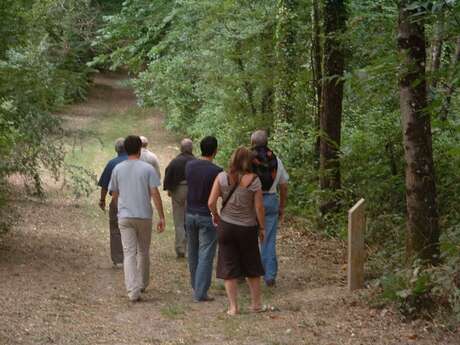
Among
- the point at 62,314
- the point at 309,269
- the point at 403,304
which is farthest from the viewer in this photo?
the point at 309,269

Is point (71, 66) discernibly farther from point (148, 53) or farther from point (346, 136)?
point (148, 53)

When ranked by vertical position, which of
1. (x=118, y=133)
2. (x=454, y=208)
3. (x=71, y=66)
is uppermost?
(x=71, y=66)

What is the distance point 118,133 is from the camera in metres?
38.2

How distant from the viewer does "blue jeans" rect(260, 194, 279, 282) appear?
11.0 m

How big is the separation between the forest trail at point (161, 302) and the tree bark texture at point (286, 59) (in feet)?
13.9

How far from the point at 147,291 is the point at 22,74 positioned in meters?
3.59

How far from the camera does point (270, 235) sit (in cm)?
1105

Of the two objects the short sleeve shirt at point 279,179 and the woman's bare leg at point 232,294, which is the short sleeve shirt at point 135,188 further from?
the short sleeve shirt at point 279,179

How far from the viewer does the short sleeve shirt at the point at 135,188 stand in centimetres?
1012

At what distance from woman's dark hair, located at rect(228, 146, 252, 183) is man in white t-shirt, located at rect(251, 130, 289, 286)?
4.12 feet

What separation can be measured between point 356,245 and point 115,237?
3.90 meters

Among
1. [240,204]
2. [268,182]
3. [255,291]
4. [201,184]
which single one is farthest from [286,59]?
[255,291]

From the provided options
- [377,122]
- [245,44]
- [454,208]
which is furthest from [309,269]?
[245,44]

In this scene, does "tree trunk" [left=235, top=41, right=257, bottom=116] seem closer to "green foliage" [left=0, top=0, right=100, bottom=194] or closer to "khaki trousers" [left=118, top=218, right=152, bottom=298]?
"green foliage" [left=0, top=0, right=100, bottom=194]
